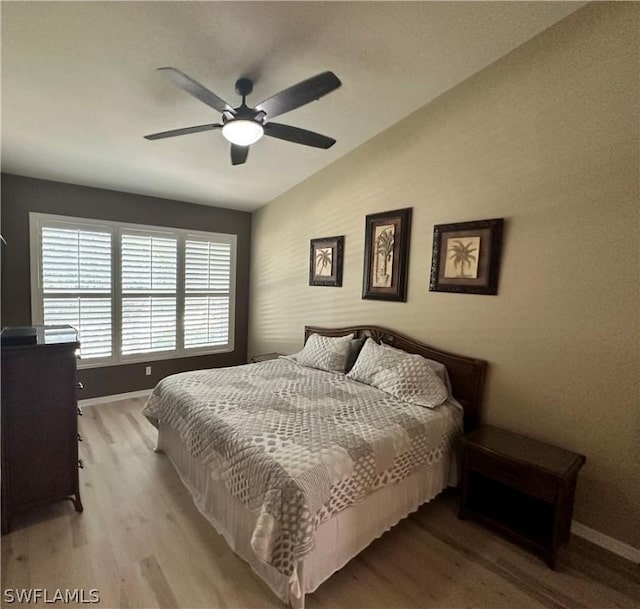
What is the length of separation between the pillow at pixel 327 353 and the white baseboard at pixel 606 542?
1.97 m

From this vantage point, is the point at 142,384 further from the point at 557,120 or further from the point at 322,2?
the point at 557,120

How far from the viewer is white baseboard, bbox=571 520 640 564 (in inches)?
76.8

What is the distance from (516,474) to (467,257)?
1541mm

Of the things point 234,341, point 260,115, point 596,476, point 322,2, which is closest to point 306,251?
point 234,341

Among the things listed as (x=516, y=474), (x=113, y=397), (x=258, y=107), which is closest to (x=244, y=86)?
(x=258, y=107)

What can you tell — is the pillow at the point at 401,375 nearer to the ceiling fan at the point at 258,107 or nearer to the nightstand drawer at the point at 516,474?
the nightstand drawer at the point at 516,474

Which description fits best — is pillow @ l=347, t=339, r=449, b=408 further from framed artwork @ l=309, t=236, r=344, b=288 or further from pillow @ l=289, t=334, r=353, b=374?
framed artwork @ l=309, t=236, r=344, b=288

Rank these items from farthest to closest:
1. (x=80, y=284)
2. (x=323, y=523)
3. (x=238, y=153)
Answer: (x=80, y=284)
(x=238, y=153)
(x=323, y=523)

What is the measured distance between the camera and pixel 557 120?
219 cm

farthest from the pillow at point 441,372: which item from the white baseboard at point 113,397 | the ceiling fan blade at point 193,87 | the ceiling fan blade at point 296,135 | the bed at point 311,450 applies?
the white baseboard at point 113,397

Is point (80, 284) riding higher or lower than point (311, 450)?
higher

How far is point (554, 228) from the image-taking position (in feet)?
7.30

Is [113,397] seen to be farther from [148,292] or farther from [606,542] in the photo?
Answer: [606,542]

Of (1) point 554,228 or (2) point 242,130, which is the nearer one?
(2) point 242,130
